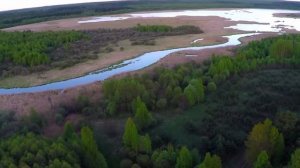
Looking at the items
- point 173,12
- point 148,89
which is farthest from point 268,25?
point 148,89

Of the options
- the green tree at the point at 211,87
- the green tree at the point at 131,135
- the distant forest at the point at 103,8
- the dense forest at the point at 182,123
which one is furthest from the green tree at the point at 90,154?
the distant forest at the point at 103,8

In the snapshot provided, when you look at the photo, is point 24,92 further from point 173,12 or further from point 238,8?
point 238,8

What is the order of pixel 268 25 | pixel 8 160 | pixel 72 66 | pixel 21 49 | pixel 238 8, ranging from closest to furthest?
1. pixel 8 160
2. pixel 72 66
3. pixel 21 49
4. pixel 268 25
5. pixel 238 8

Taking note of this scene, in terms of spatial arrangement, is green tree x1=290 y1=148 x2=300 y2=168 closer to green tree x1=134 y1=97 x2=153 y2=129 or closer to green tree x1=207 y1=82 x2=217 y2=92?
green tree x1=134 y1=97 x2=153 y2=129

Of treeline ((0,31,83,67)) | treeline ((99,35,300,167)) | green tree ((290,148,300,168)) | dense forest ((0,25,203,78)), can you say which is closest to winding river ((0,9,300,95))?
dense forest ((0,25,203,78))

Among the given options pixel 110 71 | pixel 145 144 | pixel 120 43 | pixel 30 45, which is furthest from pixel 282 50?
pixel 30 45
